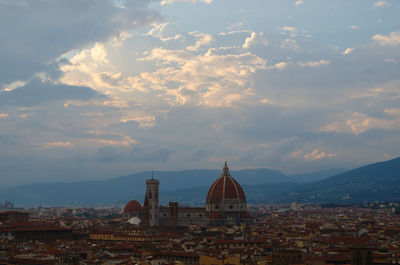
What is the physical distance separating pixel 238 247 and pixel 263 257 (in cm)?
1111

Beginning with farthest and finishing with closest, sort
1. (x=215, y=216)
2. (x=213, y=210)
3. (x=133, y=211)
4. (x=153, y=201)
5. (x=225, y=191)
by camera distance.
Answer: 1. (x=133, y=211)
2. (x=225, y=191)
3. (x=213, y=210)
4. (x=215, y=216)
5. (x=153, y=201)

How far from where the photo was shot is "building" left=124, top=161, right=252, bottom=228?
364ft

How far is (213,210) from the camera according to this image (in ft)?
377

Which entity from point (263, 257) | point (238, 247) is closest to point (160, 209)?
point (238, 247)

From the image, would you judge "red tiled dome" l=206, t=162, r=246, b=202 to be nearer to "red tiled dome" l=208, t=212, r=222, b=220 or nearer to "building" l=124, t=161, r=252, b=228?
"building" l=124, t=161, r=252, b=228

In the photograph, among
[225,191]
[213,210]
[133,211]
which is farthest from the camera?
[133,211]

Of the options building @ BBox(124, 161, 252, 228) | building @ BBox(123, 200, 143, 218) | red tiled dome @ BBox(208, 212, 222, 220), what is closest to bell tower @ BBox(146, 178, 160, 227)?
building @ BBox(124, 161, 252, 228)

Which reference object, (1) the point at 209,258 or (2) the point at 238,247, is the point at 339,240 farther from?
(1) the point at 209,258

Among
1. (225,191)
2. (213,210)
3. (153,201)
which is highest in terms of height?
(225,191)

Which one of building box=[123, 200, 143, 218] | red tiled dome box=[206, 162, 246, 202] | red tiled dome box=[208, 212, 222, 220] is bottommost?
red tiled dome box=[208, 212, 222, 220]

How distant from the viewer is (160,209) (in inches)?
4478

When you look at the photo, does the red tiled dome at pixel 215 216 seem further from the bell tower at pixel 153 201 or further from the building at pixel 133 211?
the building at pixel 133 211

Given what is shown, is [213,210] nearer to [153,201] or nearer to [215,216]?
[215,216]

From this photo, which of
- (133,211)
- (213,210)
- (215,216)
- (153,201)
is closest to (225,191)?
(213,210)
